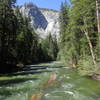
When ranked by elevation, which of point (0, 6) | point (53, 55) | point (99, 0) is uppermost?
point (0, 6)

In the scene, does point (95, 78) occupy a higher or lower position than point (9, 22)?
lower

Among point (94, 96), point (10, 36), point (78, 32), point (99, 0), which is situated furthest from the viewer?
point (10, 36)

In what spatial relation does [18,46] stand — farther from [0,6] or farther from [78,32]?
[78,32]

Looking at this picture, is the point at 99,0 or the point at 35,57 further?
the point at 35,57

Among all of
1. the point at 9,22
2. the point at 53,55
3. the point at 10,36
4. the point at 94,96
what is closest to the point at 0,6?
the point at 9,22

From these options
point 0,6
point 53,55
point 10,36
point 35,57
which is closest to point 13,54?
point 10,36

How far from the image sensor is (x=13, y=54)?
39500mm

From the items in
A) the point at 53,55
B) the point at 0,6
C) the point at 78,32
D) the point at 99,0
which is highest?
the point at 0,6

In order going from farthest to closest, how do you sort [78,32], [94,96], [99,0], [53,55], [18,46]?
[53,55] → [18,46] → [78,32] → [99,0] → [94,96]

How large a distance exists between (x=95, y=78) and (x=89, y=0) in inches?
305

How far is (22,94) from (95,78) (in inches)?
346

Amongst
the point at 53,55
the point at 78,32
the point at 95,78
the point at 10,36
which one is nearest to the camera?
the point at 95,78

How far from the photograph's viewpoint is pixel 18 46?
4528cm

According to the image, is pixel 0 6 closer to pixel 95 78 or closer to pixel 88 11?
pixel 88 11
